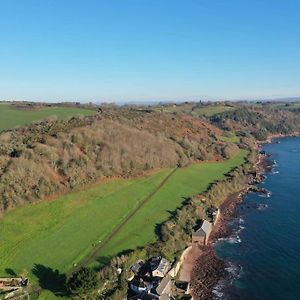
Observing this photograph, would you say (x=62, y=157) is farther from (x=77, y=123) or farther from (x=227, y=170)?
(x=227, y=170)

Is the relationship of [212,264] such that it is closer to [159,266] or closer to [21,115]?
[159,266]

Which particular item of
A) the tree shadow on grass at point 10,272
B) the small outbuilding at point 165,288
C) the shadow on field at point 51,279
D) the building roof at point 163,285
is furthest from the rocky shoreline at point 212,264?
the tree shadow on grass at point 10,272

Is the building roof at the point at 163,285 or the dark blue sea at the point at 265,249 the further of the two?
the dark blue sea at the point at 265,249

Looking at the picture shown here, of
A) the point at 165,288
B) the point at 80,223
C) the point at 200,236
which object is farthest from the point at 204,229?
the point at 165,288

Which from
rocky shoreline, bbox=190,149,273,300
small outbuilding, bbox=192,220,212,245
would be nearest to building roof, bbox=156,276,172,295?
rocky shoreline, bbox=190,149,273,300

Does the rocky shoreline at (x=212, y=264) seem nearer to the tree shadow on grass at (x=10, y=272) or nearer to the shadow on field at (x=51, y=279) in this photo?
the shadow on field at (x=51, y=279)
